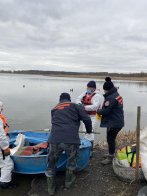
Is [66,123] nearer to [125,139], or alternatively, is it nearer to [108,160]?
[108,160]

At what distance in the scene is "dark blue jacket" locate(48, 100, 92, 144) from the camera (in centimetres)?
476

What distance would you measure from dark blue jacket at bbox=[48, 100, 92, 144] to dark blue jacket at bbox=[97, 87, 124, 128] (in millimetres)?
763

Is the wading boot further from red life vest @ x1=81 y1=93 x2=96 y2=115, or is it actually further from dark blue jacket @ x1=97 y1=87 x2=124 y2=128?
red life vest @ x1=81 y1=93 x2=96 y2=115

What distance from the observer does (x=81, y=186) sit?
17.0 feet

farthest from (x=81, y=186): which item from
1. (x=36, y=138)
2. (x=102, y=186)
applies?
(x=36, y=138)

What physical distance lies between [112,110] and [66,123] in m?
1.31

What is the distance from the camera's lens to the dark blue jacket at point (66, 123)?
476 cm

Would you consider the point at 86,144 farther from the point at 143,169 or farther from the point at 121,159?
the point at 143,169

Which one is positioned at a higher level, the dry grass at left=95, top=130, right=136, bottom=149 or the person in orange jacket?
the person in orange jacket

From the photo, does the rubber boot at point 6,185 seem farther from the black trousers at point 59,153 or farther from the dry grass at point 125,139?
the dry grass at point 125,139

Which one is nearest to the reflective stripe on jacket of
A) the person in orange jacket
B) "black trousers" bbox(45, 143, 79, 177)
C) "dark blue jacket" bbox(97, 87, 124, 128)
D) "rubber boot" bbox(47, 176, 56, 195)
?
Result: "dark blue jacket" bbox(97, 87, 124, 128)

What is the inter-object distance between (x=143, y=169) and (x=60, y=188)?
5.08 feet

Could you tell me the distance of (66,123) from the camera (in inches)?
190

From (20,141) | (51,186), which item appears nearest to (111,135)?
(51,186)
